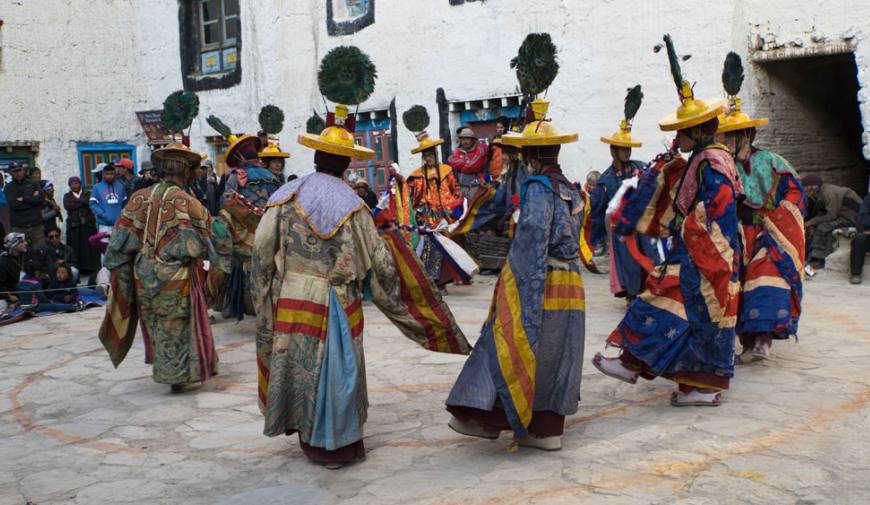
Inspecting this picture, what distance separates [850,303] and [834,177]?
4.59 m

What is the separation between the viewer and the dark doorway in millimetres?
10906

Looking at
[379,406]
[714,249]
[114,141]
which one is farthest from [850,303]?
[114,141]

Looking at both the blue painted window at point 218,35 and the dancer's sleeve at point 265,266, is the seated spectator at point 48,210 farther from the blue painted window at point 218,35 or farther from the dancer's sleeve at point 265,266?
the dancer's sleeve at point 265,266

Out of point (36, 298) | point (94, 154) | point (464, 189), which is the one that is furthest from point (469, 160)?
point (94, 154)

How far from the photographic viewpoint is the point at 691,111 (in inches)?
191

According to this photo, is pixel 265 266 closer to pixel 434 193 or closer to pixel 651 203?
pixel 651 203

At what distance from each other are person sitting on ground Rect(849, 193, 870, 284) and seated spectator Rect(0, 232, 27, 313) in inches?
359

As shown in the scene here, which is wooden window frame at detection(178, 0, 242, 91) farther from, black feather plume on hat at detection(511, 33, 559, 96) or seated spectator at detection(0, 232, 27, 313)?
black feather plume on hat at detection(511, 33, 559, 96)

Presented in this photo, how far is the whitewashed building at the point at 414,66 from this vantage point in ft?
35.1

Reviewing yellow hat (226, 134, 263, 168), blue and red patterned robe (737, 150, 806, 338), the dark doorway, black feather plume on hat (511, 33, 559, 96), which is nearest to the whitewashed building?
the dark doorway

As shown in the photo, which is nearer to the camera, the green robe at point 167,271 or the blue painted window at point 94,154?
the green robe at point 167,271

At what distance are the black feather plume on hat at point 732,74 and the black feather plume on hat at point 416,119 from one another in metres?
4.93

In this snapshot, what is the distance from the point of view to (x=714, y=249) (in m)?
4.78

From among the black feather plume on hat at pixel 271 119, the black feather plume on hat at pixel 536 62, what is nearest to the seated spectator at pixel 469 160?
the black feather plume on hat at pixel 536 62
